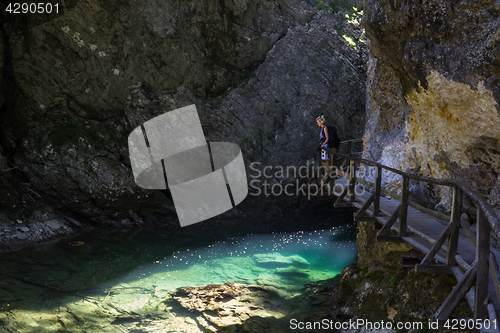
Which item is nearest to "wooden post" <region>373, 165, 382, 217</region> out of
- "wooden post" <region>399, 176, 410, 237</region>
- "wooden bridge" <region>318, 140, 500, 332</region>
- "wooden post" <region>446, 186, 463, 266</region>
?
"wooden bridge" <region>318, 140, 500, 332</region>

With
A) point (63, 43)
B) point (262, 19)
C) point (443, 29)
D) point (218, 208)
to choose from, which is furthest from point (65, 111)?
point (443, 29)

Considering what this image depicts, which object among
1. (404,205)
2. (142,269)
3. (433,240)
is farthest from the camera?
(142,269)

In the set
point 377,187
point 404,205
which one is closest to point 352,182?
point 377,187

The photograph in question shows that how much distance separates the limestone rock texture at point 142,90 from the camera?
43.9 ft

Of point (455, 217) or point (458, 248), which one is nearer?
point (455, 217)

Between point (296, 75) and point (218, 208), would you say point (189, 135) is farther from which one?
point (296, 75)

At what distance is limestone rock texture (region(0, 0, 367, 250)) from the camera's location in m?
13.4

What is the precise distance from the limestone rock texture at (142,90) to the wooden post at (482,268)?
41.1ft

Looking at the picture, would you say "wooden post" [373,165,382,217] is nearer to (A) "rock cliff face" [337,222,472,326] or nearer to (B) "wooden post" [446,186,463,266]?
(A) "rock cliff face" [337,222,472,326]

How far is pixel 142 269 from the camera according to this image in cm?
1059

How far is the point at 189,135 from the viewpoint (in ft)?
49.6

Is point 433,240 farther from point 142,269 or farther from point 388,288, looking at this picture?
point 142,269

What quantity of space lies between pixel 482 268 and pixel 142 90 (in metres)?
14.1

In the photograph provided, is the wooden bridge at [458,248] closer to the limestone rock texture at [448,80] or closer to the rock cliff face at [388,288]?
the rock cliff face at [388,288]
